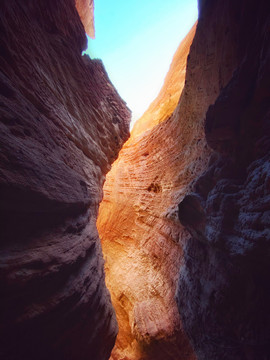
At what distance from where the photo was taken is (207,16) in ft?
11.7

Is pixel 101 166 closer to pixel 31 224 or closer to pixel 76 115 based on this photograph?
pixel 76 115

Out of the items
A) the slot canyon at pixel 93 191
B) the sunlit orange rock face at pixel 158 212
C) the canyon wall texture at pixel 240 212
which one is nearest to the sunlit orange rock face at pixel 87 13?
the sunlit orange rock face at pixel 158 212

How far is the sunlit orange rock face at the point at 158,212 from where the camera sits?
523cm

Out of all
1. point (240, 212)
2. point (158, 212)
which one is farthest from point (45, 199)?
point (158, 212)

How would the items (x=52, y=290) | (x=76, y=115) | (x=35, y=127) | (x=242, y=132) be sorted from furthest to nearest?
1. (x=76, y=115)
2. (x=242, y=132)
3. (x=35, y=127)
4. (x=52, y=290)

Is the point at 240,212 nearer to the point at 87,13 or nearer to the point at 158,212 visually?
the point at 158,212

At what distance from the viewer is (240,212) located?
9.32 feet

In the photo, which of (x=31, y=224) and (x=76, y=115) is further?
(x=76, y=115)

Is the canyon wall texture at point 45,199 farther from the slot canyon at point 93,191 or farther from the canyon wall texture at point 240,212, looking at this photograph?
the canyon wall texture at point 240,212

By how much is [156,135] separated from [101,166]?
18.0ft

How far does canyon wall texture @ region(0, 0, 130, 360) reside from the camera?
2002 mm

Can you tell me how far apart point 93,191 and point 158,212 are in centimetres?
483

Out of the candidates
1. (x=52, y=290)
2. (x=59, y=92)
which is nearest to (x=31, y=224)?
(x=52, y=290)

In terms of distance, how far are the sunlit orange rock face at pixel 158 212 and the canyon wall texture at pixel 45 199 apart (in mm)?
3277
